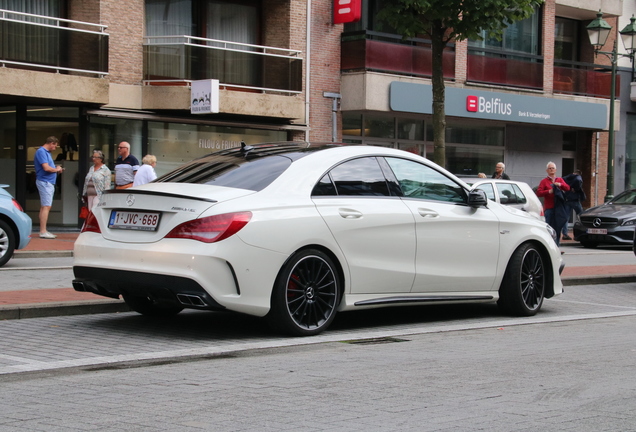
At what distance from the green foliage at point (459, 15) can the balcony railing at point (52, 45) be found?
6.57 metres

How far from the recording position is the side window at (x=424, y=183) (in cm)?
Answer: 884

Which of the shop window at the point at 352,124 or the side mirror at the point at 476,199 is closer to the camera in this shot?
the side mirror at the point at 476,199

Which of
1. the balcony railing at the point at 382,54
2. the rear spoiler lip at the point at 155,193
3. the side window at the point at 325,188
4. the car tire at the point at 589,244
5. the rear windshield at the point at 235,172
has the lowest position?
the car tire at the point at 589,244

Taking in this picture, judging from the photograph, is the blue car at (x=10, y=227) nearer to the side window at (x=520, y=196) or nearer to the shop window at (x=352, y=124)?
the side window at (x=520, y=196)

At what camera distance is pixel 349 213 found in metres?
8.13

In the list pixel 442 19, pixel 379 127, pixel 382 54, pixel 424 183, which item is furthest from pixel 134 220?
pixel 379 127

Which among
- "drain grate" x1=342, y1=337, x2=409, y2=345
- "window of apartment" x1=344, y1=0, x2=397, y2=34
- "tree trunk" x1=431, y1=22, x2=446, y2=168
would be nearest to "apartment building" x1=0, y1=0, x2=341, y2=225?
"window of apartment" x1=344, y1=0, x2=397, y2=34

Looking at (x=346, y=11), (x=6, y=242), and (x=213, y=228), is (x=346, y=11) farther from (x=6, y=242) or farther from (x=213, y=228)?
(x=213, y=228)

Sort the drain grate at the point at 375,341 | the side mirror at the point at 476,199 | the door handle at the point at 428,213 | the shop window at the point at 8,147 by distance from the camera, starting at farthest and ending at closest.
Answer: the shop window at the point at 8,147
the side mirror at the point at 476,199
the door handle at the point at 428,213
the drain grate at the point at 375,341

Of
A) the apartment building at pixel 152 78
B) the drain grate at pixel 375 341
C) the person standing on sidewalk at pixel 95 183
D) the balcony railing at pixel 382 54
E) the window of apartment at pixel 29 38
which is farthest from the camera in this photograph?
the balcony railing at pixel 382 54

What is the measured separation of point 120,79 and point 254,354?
17740 mm

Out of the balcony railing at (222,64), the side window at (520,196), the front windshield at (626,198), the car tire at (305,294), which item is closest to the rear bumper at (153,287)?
the car tire at (305,294)

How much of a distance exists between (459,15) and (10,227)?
11.2m

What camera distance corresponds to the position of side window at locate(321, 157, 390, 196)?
8.32 meters
